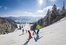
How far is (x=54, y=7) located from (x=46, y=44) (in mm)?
84673

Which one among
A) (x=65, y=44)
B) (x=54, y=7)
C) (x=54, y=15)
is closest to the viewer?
(x=65, y=44)

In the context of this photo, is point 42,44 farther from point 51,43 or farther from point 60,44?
point 60,44

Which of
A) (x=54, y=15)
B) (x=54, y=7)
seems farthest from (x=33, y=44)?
(x=54, y=7)

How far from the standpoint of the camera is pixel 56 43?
17516 mm

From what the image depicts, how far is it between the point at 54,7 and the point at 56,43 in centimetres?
8522

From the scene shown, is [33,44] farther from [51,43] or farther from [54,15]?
[54,15]

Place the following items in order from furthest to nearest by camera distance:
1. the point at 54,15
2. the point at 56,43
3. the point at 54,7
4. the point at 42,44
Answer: the point at 54,7 < the point at 54,15 < the point at 42,44 < the point at 56,43

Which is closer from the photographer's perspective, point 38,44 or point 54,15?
point 38,44

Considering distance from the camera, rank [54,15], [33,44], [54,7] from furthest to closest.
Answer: [54,7] < [54,15] < [33,44]

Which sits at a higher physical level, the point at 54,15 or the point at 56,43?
the point at 56,43

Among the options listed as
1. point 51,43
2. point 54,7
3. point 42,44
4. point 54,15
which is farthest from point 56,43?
point 54,7

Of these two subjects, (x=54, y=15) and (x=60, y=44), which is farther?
(x=54, y=15)

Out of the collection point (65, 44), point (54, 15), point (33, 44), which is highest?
point (65, 44)

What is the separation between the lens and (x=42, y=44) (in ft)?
61.5
